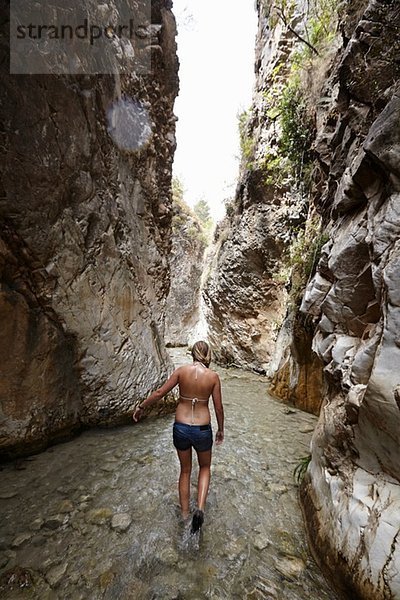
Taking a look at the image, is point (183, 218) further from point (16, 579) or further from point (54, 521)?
point (16, 579)

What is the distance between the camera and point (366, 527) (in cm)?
211

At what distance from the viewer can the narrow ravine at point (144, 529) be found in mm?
2363

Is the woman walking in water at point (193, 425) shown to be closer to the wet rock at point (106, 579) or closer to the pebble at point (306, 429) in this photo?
the wet rock at point (106, 579)

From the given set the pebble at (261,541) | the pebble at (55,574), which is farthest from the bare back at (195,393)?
the pebble at (55,574)

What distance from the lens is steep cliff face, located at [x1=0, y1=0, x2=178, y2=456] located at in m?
3.88

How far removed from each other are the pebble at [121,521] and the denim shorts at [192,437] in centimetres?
93

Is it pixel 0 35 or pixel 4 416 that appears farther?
pixel 4 416

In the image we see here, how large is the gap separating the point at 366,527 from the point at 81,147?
19.4 ft

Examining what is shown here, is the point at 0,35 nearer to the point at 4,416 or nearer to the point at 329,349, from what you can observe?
the point at 4,416

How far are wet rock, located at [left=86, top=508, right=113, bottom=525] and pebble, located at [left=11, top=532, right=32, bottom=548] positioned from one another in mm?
549

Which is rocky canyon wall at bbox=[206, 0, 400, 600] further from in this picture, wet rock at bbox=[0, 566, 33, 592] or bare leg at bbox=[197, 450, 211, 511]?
wet rock at bbox=[0, 566, 33, 592]

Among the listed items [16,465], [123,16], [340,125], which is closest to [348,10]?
[340,125]

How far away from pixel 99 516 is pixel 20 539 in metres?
0.73

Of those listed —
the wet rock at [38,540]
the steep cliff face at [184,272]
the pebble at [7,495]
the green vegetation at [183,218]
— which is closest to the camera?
the wet rock at [38,540]
